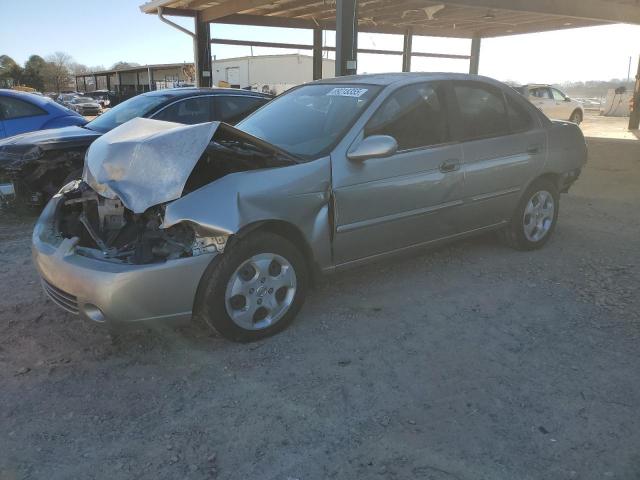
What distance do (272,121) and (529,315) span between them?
2.47 m

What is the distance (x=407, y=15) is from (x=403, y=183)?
12.7m

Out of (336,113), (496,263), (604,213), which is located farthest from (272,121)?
(604,213)

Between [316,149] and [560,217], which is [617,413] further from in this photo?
[560,217]

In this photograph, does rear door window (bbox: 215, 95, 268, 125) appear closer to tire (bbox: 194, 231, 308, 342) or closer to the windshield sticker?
the windshield sticker

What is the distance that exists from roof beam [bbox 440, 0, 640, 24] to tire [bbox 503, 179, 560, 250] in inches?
260

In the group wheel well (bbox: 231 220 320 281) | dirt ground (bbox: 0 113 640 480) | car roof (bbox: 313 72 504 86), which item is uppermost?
car roof (bbox: 313 72 504 86)

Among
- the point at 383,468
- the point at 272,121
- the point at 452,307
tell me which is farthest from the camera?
the point at 272,121

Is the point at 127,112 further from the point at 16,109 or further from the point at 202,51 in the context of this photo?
the point at 202,51

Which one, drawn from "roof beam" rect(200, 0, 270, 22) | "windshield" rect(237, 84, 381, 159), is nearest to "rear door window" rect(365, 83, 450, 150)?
"windshield" rect(237, 84, 381, 159)

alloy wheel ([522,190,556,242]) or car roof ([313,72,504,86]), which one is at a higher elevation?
car roof ([313,72,504,86])

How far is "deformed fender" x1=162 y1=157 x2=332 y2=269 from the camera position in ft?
9.94

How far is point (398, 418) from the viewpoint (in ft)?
8.78

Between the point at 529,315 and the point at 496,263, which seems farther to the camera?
the point at 496,263

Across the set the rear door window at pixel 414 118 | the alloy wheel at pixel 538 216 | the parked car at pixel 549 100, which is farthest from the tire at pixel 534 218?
the parked car at pixel 549 100
